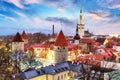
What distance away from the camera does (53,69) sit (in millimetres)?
17391

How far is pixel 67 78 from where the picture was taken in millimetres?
18328

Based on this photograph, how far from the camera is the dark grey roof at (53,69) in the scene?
51.8 ft

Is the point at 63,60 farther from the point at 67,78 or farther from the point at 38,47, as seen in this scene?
the point at 38,47

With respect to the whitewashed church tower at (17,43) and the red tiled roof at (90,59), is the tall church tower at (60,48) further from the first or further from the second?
the whitewashed church tower at (17,43)

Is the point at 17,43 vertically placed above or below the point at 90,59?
above

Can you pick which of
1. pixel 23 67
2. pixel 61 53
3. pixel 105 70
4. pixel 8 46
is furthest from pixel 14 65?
pixel 8 46

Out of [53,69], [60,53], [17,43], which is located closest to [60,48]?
[60,53]

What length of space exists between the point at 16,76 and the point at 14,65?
19.1ft

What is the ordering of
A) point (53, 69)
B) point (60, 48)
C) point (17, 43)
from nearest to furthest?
point (53, 69)
point (60, 48)
point (17, 43)

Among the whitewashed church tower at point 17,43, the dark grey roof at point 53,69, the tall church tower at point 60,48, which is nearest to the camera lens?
the dark grey roof at point 53,69

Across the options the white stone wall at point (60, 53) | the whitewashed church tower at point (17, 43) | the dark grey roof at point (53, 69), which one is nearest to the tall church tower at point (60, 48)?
the white stone wall at point (60, 53)

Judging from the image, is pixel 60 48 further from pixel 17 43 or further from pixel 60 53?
pixel 17 43

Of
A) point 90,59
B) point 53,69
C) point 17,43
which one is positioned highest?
point 17,43

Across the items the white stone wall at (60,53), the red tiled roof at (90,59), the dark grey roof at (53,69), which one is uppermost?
the white stone wall at (60,53)
